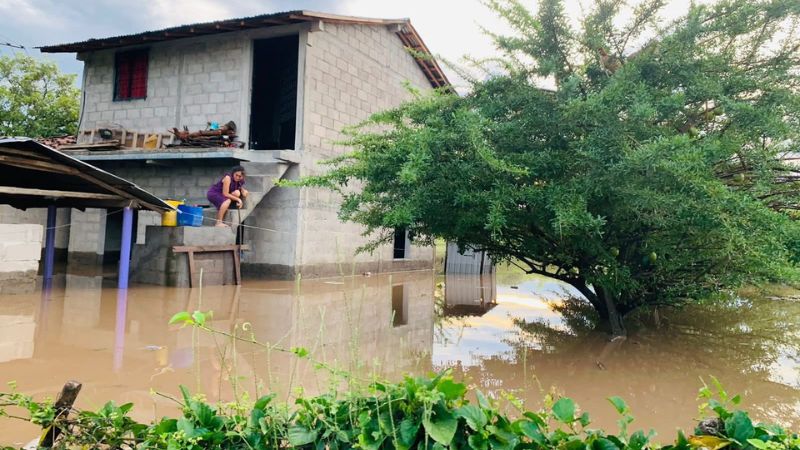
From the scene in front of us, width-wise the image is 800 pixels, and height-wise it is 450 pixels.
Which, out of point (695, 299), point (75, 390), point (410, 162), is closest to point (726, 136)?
point (695, 299)

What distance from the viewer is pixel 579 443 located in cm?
171

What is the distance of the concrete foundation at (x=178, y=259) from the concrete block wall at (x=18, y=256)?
1990mm

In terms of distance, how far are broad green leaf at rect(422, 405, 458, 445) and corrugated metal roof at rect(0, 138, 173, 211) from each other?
24.8 ft

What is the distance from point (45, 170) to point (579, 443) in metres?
8.76

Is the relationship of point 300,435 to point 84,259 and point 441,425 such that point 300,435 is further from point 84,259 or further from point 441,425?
point 84,259

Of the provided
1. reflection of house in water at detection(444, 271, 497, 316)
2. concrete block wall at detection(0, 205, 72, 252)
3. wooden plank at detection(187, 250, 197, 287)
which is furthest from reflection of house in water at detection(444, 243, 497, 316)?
concrete block wall at detection(0, 205, 72, 252)

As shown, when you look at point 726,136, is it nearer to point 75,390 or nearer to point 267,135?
point 75,390

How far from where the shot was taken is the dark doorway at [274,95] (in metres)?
15.3

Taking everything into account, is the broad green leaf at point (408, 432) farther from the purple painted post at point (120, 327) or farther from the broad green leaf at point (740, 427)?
the purple painted post at point (120, 327)

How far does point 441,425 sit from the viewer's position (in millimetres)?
1744

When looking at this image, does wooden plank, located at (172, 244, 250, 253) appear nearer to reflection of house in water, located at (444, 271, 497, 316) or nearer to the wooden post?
reflection of house in water, located at (444, 271, 497, 316)

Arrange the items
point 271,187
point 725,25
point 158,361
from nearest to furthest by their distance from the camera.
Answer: point 158,361
point 725,25
point 271,187

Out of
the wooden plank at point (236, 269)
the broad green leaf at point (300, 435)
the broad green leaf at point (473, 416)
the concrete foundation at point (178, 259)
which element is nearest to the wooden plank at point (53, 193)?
the concrete foundation at point (178, 259)

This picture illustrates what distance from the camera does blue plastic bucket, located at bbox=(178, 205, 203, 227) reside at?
→ 32.6 feet
